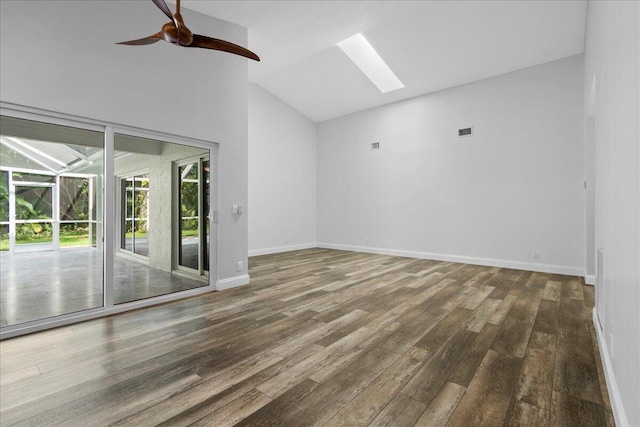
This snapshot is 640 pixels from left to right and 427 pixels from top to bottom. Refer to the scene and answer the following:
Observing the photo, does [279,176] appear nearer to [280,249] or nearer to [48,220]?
[280,249]

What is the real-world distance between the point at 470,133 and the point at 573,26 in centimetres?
212

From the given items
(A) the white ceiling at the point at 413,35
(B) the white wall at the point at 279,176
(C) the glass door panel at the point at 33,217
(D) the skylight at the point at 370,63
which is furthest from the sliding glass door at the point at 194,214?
(D) the skylight at the point at 370,63

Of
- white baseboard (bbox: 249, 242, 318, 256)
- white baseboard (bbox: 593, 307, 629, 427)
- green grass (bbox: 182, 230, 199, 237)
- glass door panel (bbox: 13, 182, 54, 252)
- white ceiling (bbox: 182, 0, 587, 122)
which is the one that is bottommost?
white baseboard (bbox: 593, 307, 629, 427)

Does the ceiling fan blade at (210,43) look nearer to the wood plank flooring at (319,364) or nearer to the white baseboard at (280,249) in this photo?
the wood plank flooring at (319,364)

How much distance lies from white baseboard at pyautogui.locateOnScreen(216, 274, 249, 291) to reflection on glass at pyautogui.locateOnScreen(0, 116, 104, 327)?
1364 mm

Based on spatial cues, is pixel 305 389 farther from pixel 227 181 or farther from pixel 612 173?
pixel 227 181

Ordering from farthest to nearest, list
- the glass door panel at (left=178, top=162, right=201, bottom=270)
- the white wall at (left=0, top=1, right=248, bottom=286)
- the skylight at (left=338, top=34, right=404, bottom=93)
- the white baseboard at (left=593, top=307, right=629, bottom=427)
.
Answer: the skylight at (left=338, top=34, right=404, bottom=93), the glass door panel at (left=178, top=162, right=201, bottom=270), the white wall at (left=0, top=1, right=248, bottom=286), the white baseboard at (left=593, top=307, right=629, bottom=427)

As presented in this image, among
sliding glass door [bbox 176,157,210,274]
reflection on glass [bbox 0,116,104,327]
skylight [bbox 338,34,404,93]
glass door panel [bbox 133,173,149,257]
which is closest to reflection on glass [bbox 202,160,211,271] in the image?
sliding glass door [bbox 176,157,210,274]

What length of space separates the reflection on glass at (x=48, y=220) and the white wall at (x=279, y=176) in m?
3.92

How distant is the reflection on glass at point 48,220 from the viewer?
2941mm

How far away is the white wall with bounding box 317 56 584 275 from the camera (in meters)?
5.19

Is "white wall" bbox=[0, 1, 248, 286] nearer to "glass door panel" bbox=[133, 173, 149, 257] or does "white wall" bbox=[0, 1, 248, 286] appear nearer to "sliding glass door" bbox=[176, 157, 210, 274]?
"sliding glass door" bbox=[176, 157, 210, 274]

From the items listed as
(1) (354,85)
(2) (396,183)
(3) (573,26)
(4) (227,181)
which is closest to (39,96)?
(4) (227,181)

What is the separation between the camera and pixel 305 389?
192 cm
